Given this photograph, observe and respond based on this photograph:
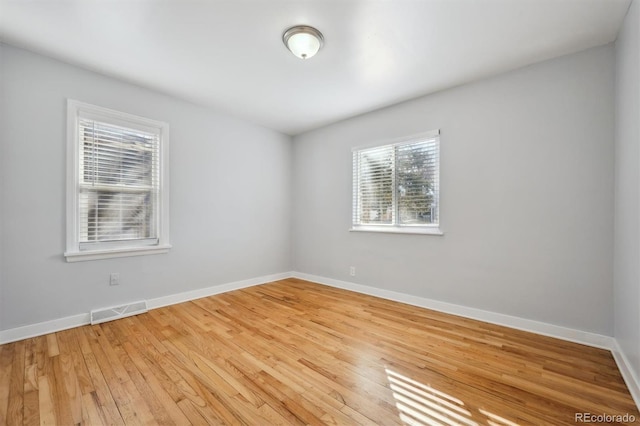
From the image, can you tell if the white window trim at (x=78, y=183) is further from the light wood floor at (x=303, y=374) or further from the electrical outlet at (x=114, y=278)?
the light wood floor at (x=303, y=374)

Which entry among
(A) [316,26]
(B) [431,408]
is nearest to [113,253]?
(A) [316,26]

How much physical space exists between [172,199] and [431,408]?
11.4 ft

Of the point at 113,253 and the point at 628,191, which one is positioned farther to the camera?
the point at 113,253

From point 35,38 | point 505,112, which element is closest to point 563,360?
point 505,112

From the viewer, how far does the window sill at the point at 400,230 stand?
335 centimetres

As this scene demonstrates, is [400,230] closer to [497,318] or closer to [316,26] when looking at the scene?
[497,318]

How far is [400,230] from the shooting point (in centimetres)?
362

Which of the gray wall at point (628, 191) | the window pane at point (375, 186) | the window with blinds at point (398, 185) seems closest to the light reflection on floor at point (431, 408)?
the gray wall at point (628, 191)

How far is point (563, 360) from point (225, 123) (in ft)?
15.1

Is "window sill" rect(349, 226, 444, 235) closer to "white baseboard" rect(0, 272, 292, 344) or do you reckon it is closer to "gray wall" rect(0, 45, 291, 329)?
"gray wall" rect(0, 45, 291, 329)

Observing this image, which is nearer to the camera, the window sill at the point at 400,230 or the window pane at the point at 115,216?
the window pane at the point at 115,216

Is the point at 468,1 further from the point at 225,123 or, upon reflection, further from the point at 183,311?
the point at 183,311

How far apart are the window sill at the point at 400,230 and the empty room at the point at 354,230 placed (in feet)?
0.09

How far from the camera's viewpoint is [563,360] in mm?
2148
